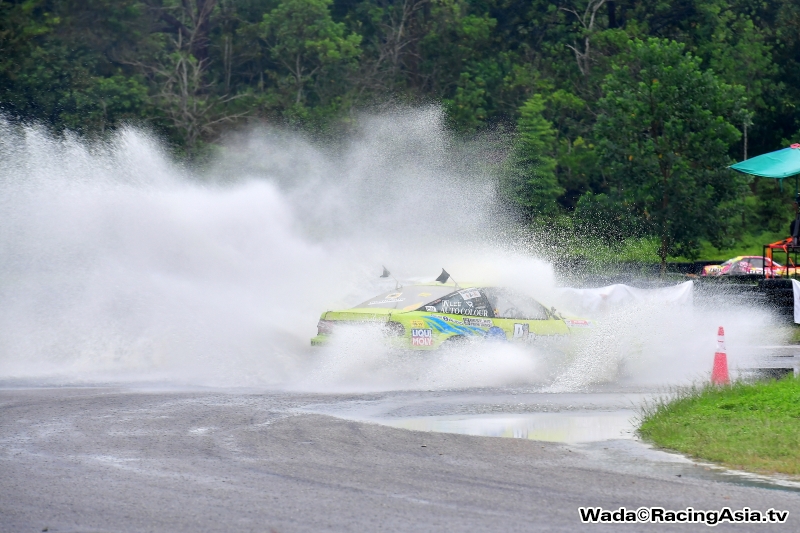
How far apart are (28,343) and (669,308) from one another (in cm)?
1007

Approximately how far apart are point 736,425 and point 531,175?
1218 inches

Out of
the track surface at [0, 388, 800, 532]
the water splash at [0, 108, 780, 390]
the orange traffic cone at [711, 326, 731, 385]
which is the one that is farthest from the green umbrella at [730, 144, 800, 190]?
the track surface at [0, 388, 800, 532]

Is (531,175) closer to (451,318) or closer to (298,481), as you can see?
(451,318)

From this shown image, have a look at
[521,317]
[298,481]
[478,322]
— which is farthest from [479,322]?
[298,481]

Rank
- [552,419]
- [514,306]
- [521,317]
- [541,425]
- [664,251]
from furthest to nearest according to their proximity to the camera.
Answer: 1. [664,251]
2. [514,306]
3. [521,317]
4. [552,419]
5. [541,425]

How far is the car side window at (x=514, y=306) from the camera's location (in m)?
16.1

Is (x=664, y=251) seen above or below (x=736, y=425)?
above

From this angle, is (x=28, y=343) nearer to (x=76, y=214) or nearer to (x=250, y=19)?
(x=76, y=214)

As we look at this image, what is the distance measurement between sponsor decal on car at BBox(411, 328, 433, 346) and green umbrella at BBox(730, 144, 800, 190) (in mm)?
11951

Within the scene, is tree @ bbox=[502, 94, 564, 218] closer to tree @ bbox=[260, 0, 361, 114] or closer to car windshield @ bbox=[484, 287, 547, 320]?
tree @ bbox=[260, 0, 361, 114]

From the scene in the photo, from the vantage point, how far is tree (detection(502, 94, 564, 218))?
40688 millimetres

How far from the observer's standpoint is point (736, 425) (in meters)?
10.3

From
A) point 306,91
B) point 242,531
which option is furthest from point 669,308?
point 306,91

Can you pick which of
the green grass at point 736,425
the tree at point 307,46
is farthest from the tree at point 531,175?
the green grass at point 736,425
